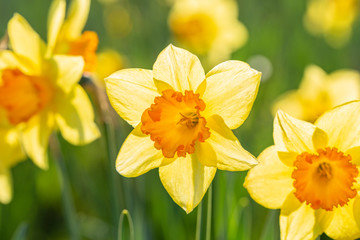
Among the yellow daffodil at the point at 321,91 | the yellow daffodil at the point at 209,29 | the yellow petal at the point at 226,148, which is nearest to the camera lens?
the yellow petal at the point at 226,148

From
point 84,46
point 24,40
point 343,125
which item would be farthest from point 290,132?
point 24,40

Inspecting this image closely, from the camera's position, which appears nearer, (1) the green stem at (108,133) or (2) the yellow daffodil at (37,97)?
(1) the green stem at (108,133)

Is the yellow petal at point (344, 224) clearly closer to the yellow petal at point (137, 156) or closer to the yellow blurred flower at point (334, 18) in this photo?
the yellow petal at point (137, 156)

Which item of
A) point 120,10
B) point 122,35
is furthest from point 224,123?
point 120,10

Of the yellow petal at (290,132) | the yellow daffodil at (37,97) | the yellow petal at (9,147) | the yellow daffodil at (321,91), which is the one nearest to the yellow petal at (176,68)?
the yellow petal at (290,132)

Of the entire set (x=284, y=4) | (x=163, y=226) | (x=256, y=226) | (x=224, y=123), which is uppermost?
(x=224, y=123)

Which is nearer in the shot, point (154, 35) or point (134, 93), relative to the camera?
point (134, 93)

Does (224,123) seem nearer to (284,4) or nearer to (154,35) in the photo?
(284,4)
